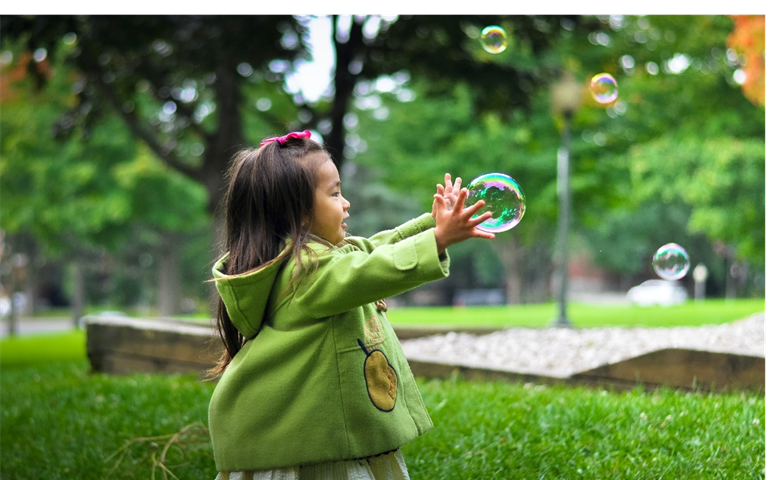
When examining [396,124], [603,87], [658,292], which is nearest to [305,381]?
[603,87]

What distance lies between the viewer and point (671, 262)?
16.8ft

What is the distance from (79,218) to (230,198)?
750 inches

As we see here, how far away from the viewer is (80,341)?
14680mm

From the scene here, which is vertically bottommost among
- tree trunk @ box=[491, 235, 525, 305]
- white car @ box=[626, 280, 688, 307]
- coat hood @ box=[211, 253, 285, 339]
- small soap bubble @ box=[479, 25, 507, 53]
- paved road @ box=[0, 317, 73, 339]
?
white car @ box=[626, 280, 688, 307]

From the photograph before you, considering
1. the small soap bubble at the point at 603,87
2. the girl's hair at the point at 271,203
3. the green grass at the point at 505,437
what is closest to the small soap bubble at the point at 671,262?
the green grass at the point at 505,437

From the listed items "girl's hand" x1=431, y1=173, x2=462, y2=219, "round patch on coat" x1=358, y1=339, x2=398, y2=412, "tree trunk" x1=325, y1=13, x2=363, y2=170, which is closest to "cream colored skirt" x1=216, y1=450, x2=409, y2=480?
"round patch on coat" x1=358, y1=339, x2=398, y2=412

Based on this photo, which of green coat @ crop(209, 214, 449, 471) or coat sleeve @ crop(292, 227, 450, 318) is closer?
coat sleeve @ crop(292, 227, 450, 318)

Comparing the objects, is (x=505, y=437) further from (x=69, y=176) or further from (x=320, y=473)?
(x=69, y=176)

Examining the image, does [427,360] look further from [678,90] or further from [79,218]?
[79,218]

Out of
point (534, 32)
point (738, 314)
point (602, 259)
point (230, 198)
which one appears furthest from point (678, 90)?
point (602, 259)

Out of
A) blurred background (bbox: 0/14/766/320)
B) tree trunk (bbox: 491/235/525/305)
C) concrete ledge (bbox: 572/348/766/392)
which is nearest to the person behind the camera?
concrete ledge (bbox: 572/348/766/392)

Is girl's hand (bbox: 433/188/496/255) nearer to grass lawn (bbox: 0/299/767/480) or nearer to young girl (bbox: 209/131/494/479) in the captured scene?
young girl (bbox: 209/131/494/479)

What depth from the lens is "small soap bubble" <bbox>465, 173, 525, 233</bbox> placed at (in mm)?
2801

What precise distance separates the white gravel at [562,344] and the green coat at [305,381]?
3.41m
